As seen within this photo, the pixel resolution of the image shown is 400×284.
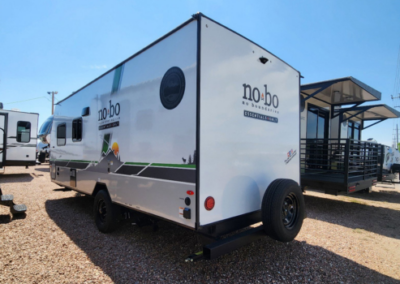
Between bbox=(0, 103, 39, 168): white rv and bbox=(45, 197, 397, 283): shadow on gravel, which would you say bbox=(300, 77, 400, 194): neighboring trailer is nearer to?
bbox=(45, 197, 397, 283): shadow on gravel

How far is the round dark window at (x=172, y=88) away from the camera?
294 cm

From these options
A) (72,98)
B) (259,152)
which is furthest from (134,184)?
(72,98)

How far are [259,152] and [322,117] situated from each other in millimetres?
6896

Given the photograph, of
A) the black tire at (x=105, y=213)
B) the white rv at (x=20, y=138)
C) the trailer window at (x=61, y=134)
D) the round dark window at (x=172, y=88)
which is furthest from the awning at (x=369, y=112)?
the white rv at (x=20, y=138)

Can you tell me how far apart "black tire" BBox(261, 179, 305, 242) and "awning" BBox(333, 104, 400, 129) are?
677 centimetres

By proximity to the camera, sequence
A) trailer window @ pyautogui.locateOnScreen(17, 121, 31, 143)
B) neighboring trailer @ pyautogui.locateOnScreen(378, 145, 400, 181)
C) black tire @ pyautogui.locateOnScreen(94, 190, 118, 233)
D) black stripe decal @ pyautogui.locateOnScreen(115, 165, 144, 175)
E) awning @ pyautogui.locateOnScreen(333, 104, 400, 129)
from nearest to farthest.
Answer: black stripe decal @ pyautogui.locateOnScreen(115, 165, 144, 175) < black tire @ pyautogui.locateOnScreen(94, 190, 118, 233) < awning @ pyautogui.locateOnScreen(333, 104, 400, 129) < neighboring trailer @ pyautogui.locateOnScreen(378, 145, 400, 181) < trailer window @ pyautogui.locateOnScreen(17, 121, 31, 143)

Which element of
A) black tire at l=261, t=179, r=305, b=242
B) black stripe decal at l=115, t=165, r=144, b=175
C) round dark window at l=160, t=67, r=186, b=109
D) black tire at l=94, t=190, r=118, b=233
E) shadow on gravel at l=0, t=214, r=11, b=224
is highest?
round dark window at l=160, t=67, r=186, b=109

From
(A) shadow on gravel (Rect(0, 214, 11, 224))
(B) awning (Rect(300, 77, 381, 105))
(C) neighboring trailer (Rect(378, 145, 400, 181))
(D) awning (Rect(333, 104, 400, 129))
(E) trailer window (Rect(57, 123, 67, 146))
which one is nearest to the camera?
(A) shadow on gravel (Rect(0, 214, 11, 224))

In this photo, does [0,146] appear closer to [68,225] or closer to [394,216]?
[68,225]

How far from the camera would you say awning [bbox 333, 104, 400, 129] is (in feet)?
30.3

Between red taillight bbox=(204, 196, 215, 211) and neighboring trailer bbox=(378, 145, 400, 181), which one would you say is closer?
red taillight bbox=(204, 196, 215, 211)

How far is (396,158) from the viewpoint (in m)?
12.6

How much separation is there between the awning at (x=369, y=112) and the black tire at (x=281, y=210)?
6.77 meters

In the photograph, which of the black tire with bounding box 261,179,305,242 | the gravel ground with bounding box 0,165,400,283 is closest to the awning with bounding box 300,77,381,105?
the gravel ground with bounding box 0,165,400,283
